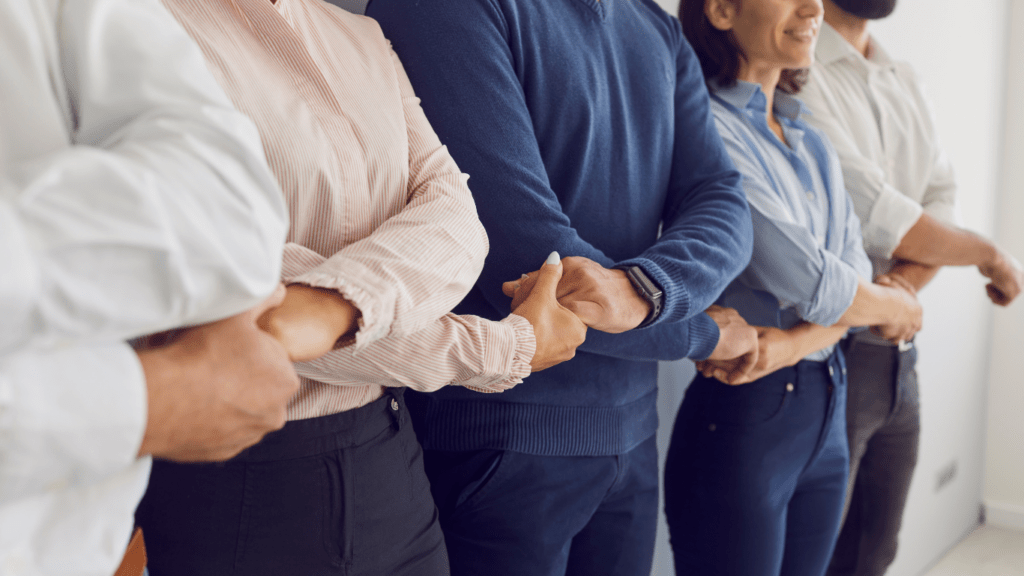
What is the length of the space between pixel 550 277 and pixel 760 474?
2.71ft

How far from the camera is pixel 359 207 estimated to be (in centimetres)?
77

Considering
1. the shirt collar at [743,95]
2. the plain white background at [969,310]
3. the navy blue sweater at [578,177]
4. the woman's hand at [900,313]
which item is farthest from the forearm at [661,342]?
the plain white background at [969,310]

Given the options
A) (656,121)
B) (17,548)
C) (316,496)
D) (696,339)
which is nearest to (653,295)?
(696,339)

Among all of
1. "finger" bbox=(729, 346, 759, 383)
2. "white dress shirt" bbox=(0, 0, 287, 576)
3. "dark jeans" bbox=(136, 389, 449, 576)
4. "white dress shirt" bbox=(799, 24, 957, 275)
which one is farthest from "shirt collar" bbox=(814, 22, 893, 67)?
"white dress shirt" bbox=(0, 0, 287, 576)

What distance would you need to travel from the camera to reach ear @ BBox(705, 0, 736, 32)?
1609mm

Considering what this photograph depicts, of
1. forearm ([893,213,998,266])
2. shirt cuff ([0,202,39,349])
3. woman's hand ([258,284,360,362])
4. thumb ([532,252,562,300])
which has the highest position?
shirt cuff ([0,202,39,349])

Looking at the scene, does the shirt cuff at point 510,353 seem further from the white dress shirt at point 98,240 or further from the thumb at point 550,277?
the white dress shirt at point 98,240

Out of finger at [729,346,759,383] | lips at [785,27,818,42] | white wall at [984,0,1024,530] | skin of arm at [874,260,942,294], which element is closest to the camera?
finger at [729,346,759,383]

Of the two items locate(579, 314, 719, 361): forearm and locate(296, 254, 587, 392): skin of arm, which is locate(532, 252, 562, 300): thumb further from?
locate(579, 314, 719, 361): forearm

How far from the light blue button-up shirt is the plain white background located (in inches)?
53.3

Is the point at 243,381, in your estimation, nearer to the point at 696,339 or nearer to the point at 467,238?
the point at 467,238

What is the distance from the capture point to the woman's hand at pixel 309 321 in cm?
58

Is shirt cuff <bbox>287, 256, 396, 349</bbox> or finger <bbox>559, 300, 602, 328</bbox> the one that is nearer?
shirt cuff <bbox>287, 256, 396, 349</bbox>

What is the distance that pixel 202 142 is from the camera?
0.49m
